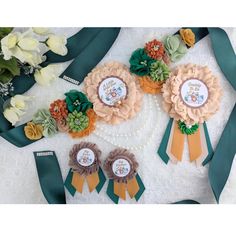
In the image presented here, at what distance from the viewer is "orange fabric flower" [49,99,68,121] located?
1.61m

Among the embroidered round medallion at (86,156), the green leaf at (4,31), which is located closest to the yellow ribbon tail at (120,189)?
the embroidered round medallion at (86,156)

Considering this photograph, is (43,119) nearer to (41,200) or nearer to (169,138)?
(41,200)

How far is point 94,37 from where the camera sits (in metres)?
1.62

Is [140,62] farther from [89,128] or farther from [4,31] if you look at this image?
[4,31]

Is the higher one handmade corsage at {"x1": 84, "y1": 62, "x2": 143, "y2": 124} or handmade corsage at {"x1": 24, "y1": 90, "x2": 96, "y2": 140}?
handmade corsage at {"x1": 84, "y1": 62, "x2": 143, "y2": 124}

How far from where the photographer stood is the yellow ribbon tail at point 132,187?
1.66 m

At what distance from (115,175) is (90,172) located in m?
0.10

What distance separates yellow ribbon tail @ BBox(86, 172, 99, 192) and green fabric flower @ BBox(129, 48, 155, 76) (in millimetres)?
450

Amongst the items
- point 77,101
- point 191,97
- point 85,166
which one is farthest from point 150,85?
point 85,166

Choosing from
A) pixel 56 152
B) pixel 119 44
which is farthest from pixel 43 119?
pixel 119 44

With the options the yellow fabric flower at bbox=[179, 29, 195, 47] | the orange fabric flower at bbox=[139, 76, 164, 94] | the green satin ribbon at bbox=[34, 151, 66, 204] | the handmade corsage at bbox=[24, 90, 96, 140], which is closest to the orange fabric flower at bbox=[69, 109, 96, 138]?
the handmade corsage at bbox=[24, 90, 96, 140]

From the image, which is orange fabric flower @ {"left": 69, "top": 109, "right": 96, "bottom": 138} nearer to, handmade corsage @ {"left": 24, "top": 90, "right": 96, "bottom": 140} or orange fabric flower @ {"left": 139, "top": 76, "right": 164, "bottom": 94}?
handmade corsage @ {"left": 24, "top": 90, "right": 96, "bottom": 140}

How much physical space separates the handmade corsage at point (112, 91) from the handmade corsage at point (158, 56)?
5cm

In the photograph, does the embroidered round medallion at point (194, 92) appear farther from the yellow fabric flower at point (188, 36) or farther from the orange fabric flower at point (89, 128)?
the orange fabric flower at point (89, 128)
